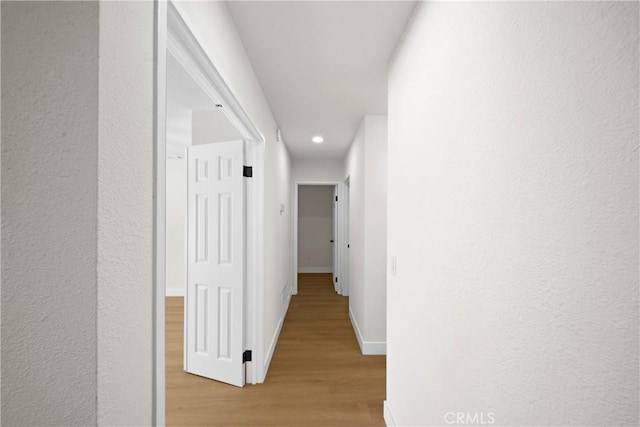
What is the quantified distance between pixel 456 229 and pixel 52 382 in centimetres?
117

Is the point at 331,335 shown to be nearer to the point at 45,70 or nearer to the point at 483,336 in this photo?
the point at 483,336

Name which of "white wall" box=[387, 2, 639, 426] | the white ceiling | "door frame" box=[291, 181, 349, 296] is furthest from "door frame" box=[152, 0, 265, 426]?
"door frame" box=[291, 181, 349, 296]

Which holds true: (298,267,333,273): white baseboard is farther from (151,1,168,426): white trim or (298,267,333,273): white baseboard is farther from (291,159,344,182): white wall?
(151,1,168,426): white trim

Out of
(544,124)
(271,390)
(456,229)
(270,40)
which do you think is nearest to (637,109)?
(544,124)

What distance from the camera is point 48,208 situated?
0.60 meters

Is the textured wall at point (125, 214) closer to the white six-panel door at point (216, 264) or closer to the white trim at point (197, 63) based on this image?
the white trim at point (197, 63)

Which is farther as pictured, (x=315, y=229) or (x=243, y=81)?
(x=315, y=229)

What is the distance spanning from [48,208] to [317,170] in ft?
17.1

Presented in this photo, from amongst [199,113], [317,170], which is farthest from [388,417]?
[317,170]

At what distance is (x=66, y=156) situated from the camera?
0.60 meters

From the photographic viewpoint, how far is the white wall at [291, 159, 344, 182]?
571 centimetres

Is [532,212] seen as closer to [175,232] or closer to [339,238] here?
[339,238]

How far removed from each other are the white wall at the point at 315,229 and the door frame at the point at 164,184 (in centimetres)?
496

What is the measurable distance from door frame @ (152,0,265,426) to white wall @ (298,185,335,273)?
496 cm
